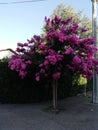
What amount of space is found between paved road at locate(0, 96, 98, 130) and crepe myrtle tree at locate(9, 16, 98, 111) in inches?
36.2

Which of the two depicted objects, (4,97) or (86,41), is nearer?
(86,41)

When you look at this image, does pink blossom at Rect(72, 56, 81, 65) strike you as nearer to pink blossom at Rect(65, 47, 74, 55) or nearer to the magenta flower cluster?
the magenta flower cluster

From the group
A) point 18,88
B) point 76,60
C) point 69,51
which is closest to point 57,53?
point 69,51

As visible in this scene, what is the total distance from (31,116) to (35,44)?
110 inches

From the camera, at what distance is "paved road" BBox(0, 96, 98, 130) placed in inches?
345

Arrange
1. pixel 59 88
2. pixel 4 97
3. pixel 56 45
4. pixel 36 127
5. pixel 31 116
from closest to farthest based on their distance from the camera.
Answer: pixel 36 127 → pixel 31 116 → pixel 56 45 → pixel 4 97 → pixel 59 88

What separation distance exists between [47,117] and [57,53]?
93.5 inches

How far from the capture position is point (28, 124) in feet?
29.7

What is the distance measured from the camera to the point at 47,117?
33.3 feet

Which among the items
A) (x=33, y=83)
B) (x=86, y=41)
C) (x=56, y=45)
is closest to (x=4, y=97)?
(x=33, y=83)

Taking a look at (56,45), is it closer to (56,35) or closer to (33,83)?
(56,35)

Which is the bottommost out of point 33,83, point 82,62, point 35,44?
point 33,83

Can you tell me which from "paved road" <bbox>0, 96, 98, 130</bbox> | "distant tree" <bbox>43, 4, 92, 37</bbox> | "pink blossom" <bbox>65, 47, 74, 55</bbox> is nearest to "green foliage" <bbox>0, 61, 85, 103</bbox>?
"paved road" <bbox>0, 96, 98, 130</bbox>

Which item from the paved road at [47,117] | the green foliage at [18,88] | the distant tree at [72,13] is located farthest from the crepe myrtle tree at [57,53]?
the distant tree at [72,13]
